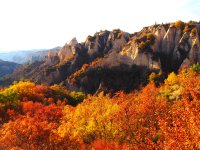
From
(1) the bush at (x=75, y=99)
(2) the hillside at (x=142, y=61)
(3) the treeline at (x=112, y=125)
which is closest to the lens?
(3) the treeline at (x=112, y=125)

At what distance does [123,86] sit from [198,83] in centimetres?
7830

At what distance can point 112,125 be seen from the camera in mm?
74062

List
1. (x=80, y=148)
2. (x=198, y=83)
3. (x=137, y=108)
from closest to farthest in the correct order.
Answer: (x=80, y=148) → (x=137, y=108) → (x=198, y=83)

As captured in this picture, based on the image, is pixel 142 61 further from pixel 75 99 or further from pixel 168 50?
pixel 75 99

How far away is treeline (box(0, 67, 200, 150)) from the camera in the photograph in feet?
132

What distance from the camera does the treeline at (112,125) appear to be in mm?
40097

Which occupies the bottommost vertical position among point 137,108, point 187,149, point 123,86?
point 123,86

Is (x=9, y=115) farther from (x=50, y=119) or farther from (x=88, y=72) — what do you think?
(x=88, y=72)

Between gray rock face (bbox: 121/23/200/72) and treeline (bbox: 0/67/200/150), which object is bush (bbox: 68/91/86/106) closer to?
treeline (bbox: 0/67/200/150)

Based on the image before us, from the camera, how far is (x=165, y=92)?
96.5 metres

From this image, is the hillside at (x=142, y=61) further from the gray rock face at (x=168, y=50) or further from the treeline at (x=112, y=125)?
the treeline at (x=112, y=125)

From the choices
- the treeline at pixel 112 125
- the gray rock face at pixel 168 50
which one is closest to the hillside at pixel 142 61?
the gray rock face at pixel 168 50

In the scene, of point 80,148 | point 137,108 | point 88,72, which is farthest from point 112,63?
point 80,148

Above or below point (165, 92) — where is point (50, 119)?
below
